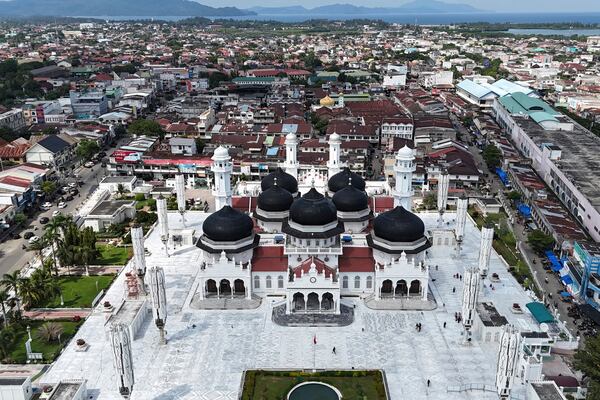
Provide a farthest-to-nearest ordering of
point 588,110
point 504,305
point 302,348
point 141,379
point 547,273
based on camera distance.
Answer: point 588,110 → point 547,273 → point 504,305 → point 302,348 → point 141,379

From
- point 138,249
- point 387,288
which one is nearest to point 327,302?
point 387,288

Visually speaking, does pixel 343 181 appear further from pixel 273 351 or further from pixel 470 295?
pixel 273 351

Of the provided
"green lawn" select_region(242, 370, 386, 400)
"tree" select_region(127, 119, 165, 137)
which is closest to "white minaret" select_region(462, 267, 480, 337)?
"green lawn" select_region(242, 370, 386, 400)

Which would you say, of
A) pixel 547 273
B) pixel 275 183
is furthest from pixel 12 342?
pixel 547 273

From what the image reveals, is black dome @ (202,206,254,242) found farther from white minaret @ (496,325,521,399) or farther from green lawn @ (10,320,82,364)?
white minaret @ (496,325,521,399)

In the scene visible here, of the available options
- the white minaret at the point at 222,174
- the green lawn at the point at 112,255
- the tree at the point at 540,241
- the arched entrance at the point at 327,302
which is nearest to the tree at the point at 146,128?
the green lawn at the point at 112,255

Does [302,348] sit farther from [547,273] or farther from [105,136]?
[105,136]
